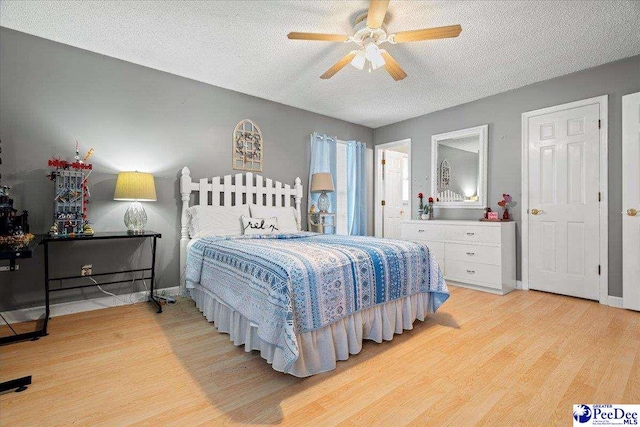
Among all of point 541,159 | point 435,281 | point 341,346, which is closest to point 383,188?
point 541,159

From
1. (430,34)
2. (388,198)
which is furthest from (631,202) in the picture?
(388,198)

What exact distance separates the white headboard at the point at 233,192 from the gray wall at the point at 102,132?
145 mm

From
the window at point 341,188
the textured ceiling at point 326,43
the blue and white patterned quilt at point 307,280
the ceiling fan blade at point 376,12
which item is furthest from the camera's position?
the window at point 341,188

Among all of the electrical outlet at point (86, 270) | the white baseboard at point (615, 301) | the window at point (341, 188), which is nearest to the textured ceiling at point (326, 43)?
the window at point (341, 188)

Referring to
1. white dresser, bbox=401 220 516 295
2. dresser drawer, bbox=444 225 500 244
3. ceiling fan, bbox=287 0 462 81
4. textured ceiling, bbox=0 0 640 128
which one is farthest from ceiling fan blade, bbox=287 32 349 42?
dresser drawer, bbox=444 225 500 244

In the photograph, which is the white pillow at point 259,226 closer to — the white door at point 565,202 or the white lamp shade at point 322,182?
the white lamp shade at point 322,182

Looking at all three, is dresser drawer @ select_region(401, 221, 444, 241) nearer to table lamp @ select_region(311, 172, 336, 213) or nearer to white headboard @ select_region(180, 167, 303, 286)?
table lamp @ select_region(311, 172, 336, 213)

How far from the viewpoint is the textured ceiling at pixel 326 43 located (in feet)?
7.55

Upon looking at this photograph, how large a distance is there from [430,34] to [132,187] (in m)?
2.83

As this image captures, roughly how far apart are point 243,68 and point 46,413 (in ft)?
10.3

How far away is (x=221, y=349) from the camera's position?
211 cm

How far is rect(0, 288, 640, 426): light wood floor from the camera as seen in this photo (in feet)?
4.72

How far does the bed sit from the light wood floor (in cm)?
12

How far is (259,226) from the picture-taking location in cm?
350
